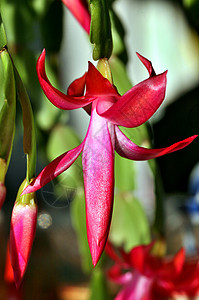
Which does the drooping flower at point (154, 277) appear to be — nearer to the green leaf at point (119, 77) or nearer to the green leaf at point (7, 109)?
the green leaf at point (119, 77)

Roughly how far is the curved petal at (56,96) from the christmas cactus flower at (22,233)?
10 centimetres

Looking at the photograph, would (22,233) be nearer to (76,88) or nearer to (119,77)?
(76,88)

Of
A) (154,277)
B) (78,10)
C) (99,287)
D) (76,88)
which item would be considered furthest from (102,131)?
(99,287)

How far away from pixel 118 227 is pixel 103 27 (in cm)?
60

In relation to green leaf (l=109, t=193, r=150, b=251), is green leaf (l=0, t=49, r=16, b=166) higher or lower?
higher

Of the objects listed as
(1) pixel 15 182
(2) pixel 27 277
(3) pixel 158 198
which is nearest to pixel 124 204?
(3) pixel 158 198

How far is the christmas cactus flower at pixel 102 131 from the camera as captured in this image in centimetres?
41

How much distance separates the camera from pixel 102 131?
17.8 inches

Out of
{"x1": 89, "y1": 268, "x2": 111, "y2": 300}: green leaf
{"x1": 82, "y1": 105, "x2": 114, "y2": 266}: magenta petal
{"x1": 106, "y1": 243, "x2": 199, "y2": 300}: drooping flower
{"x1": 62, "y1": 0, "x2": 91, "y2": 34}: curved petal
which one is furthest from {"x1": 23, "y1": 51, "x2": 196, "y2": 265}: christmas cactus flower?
{"x1": 89, "y1": 268, "x2": 111, "y2": 300}: green leaf

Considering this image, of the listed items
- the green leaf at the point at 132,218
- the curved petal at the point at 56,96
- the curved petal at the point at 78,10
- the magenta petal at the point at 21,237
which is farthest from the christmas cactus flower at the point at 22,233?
the green leaf at the point at 132,218

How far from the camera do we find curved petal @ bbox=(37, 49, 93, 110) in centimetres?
42

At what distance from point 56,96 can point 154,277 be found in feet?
1.76

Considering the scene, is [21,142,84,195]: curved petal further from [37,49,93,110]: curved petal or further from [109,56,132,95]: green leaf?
[109,56,132,95]: green leaf

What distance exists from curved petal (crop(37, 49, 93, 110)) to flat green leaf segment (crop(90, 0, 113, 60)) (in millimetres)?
36
